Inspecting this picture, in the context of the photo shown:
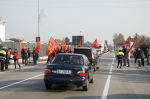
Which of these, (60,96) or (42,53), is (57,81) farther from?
(42,53)

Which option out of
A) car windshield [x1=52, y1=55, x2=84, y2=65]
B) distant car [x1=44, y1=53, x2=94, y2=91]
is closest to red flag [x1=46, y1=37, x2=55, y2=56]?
car windshield [x1=52, y1=55, x2=84, y2=65]

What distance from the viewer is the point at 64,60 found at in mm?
11375

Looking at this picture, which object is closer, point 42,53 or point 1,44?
point 1,44

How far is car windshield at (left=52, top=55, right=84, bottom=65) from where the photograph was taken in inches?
442

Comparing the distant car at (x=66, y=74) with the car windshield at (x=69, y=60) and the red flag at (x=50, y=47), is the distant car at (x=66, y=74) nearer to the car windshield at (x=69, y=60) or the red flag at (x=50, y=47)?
the car windshield at (x=69, y=60)

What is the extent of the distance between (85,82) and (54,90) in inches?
48.9

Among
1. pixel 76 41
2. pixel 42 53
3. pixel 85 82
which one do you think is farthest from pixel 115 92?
pixel 76 41

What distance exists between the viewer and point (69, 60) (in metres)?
11.4

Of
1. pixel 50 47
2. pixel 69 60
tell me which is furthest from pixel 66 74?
pixel 50 47

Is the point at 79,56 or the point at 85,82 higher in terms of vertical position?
the point at 79,56

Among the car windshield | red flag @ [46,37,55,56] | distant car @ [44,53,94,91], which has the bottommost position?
distant car @ [44,53,94,91]

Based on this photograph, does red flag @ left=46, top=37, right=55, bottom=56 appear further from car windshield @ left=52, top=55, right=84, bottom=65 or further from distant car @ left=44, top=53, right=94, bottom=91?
distant car @ left=44, top=53, right=94, bottom=91

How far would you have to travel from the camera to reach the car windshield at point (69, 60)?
11234 millimetres

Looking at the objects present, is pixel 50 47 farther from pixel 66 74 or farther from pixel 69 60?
pixel 66 74
